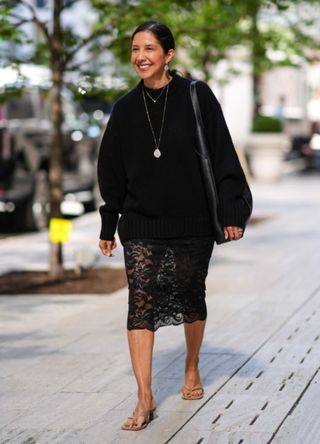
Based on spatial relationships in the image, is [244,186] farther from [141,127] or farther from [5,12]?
[5,12]

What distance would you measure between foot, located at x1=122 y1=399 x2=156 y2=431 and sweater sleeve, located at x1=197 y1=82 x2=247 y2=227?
3.02 ft

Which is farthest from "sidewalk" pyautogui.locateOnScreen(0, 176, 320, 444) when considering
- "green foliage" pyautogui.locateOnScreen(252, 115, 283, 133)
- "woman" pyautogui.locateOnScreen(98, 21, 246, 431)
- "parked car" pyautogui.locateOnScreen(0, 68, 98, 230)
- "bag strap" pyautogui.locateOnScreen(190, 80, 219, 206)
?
"green foliage" pyautogui.locateOnScreen(252, 115, 283, 133)

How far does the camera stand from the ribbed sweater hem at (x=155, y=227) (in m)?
6.02

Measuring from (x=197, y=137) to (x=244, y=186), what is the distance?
1.11ft

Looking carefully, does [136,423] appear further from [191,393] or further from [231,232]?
[231,232]

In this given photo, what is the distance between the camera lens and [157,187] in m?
5.99

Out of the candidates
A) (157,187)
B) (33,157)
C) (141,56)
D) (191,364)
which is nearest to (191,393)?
(191,364)

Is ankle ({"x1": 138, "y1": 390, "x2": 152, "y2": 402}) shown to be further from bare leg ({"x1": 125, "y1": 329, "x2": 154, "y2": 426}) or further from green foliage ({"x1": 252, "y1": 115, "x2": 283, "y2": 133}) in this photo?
green foliage ({"x1": 252, "y1": 115, "x2": 283, "y2": 133})

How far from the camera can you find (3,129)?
52.6ft

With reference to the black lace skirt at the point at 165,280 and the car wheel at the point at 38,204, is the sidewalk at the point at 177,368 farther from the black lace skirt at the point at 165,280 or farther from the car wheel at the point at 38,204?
the car wheel at the point at 38,204

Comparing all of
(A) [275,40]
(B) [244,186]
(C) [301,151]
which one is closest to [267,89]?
(C) [301,151]

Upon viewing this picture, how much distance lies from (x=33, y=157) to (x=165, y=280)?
10.7m

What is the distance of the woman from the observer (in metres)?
5.98

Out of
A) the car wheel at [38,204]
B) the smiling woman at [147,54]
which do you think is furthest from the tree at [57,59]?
the smiling woman at [147,54]
